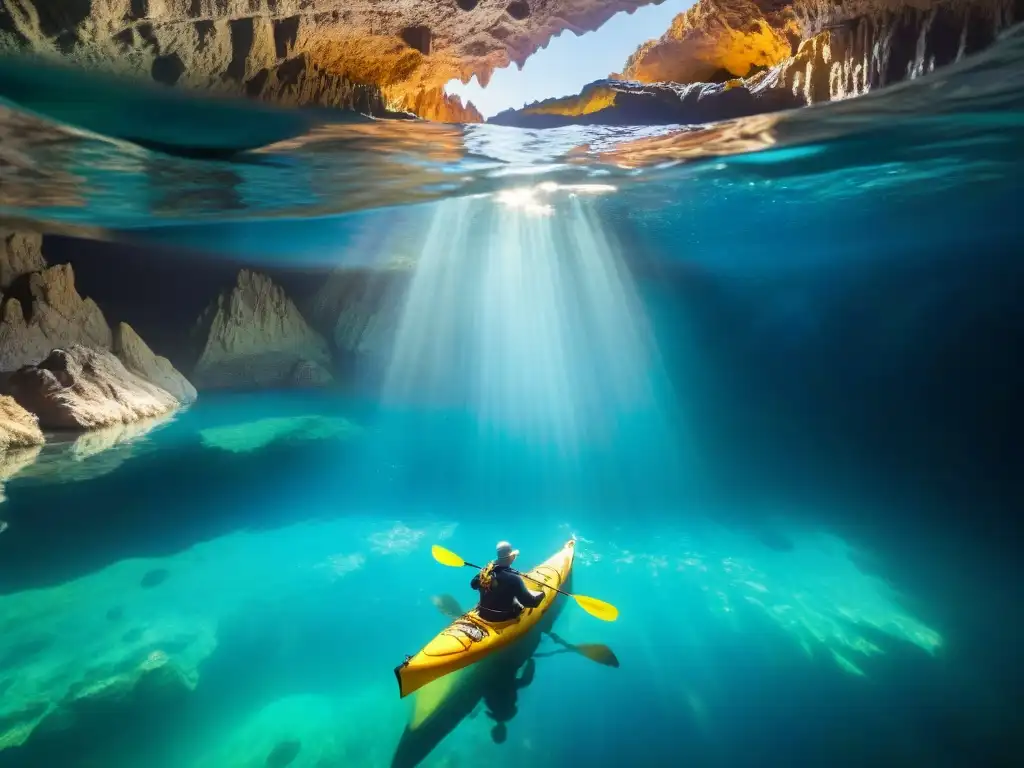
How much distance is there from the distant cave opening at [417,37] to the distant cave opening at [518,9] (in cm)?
77

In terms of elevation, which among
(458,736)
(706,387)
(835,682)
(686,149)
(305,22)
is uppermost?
(305,22)

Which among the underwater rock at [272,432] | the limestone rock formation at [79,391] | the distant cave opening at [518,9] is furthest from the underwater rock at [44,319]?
the distant cave opening at [518,9]

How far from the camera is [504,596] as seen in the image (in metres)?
5.63

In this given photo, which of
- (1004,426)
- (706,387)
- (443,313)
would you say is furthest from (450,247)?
(1004,426)

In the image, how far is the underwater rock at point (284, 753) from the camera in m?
4.38

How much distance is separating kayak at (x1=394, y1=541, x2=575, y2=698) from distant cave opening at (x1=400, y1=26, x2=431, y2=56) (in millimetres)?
5543

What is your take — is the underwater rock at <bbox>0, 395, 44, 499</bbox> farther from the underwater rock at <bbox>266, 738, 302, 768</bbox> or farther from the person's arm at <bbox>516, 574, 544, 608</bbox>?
the person's arm at <bbox>516, 574, 544, 608</bbox>

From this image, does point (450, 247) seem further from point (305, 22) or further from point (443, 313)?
point (305, 22)

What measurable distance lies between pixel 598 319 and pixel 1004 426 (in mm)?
22660

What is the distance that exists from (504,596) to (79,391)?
48.3 ft

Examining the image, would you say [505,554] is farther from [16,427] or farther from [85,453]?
[16,427]

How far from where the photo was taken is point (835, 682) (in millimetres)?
5703

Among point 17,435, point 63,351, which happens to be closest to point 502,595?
point 17,435

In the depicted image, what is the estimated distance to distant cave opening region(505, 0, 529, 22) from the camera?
404 centimetres
